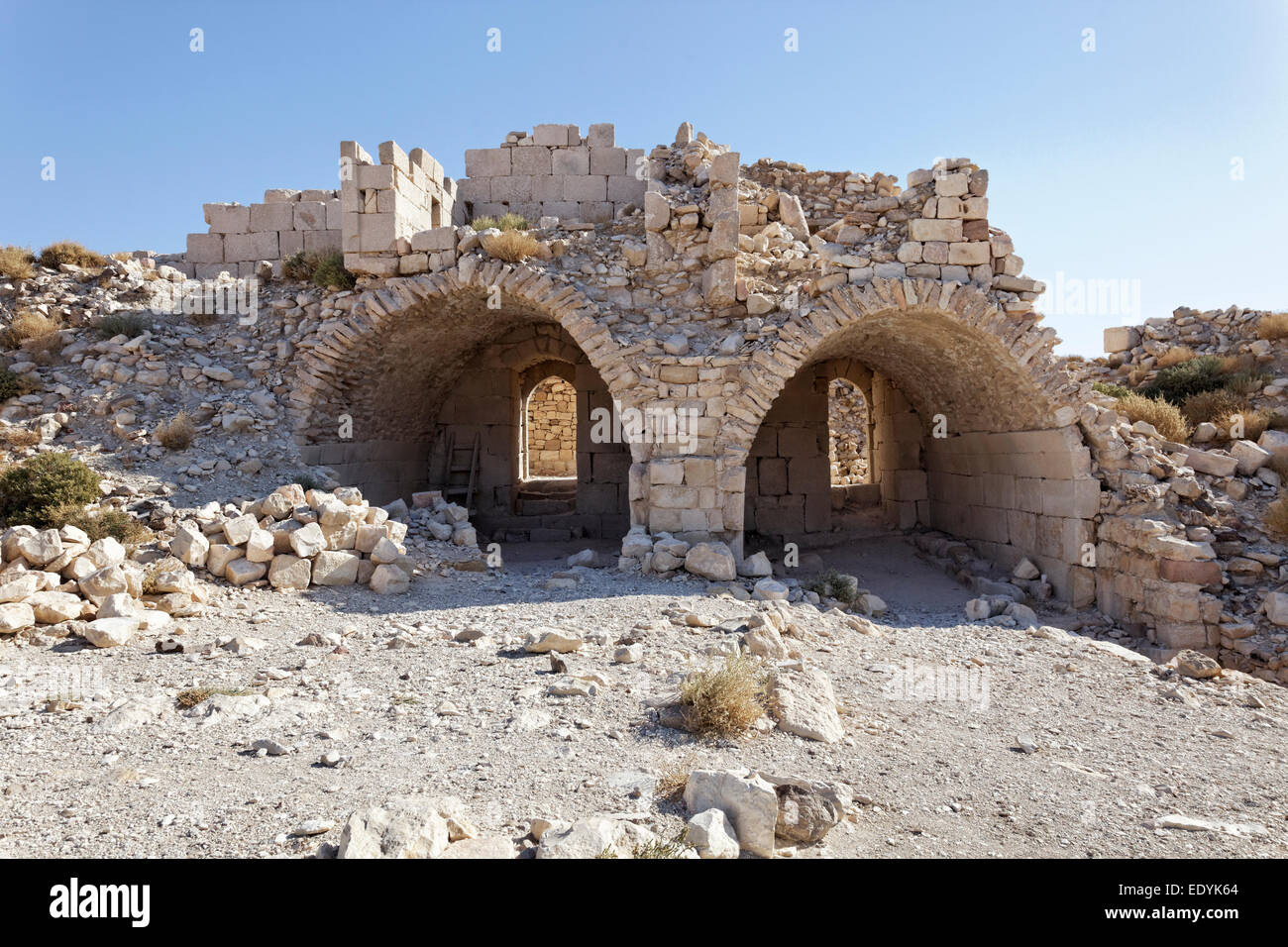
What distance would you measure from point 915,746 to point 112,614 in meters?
5.56

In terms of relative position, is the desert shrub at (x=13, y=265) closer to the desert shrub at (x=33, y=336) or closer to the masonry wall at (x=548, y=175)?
the desert shrub at (x=33, y=336)

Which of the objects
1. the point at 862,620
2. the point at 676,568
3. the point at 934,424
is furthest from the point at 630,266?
the point at 934,424

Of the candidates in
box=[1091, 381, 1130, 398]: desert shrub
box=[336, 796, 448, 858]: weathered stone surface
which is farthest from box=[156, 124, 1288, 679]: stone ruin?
box=[336, 796, 448, 858]: weathered stone surface

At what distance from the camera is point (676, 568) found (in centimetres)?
743

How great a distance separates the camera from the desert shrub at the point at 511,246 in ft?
28.1

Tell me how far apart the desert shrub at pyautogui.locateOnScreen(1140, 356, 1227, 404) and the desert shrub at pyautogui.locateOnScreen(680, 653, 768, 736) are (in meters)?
9.27

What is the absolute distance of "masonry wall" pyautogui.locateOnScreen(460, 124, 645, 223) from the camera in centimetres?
1134

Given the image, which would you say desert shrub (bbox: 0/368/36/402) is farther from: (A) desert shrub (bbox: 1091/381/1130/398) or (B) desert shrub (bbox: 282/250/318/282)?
(A) desert shrub (bbox: 1091/381/1130/398)

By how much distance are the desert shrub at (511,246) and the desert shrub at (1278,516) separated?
837 centimetres

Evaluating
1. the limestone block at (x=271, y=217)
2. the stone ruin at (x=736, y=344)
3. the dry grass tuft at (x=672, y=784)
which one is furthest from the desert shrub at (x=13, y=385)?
the dry grass tuft at (x=672, y=784)

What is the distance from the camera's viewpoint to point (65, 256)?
10.4 metres
